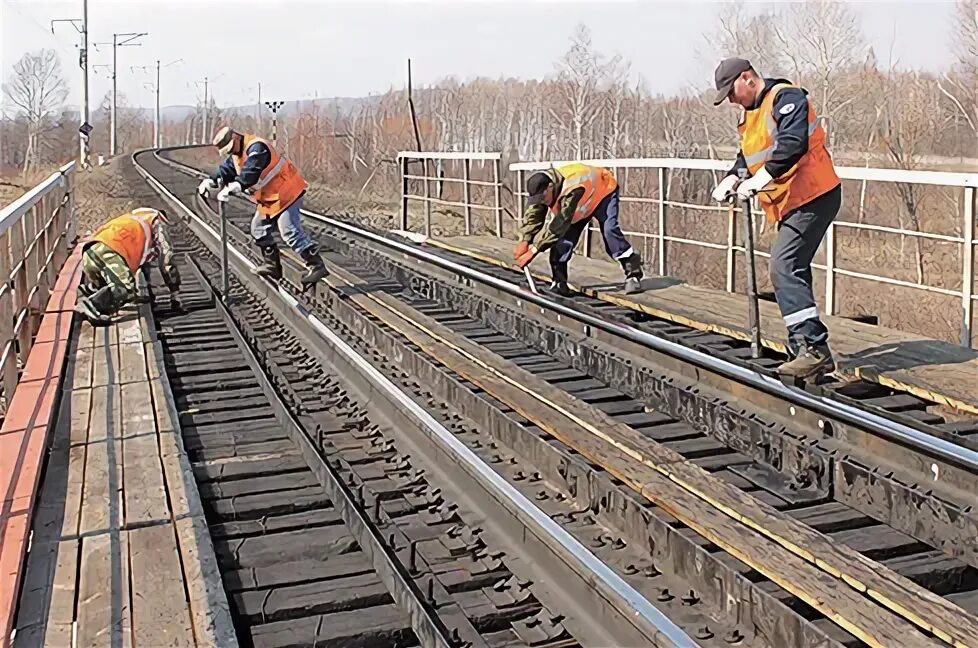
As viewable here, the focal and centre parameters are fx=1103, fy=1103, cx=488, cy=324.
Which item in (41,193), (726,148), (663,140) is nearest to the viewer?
(41,193)

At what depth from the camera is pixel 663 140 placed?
59094mm

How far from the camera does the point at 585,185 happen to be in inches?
374

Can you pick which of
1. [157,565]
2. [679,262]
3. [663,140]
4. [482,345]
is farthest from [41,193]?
[663,140]

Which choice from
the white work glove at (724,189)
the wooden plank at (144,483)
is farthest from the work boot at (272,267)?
the white work glove at (724,189)

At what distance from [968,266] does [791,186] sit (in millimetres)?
2012

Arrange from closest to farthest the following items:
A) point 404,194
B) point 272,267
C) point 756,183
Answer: point 756,183, point 272,267, point 404,194

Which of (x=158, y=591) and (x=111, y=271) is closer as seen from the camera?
(x=158, y=591)

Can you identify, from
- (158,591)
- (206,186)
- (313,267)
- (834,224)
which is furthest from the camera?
(313,267)

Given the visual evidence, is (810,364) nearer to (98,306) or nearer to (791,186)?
(791,186)

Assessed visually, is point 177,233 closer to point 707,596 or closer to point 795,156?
point 795,156

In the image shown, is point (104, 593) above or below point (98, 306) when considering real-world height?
below

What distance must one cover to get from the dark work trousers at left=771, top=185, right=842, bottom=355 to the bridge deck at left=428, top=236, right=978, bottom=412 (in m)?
0.42

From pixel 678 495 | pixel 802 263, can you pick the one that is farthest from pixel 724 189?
pixel 678 495

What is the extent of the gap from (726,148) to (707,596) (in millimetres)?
49666
